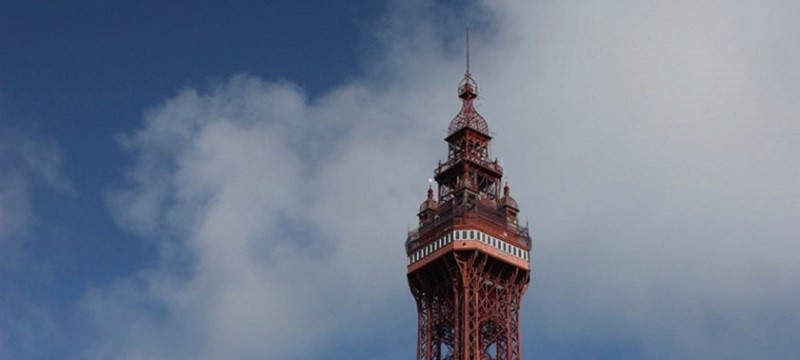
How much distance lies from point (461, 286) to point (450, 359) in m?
10.1

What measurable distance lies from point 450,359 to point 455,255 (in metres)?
14.3

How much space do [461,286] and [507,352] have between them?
11.1 m

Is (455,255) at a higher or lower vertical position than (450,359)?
higher

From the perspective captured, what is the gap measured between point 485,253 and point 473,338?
11.8m

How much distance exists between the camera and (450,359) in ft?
655

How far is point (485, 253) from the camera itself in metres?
200

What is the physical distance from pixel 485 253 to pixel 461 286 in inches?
221

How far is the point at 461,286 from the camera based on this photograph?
200m

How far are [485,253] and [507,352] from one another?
45.7 feet

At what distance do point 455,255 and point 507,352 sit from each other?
1518 cm

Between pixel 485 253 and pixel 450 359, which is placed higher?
pixel 485 253

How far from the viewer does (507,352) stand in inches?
7864

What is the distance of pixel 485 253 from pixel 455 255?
13.8 ft
